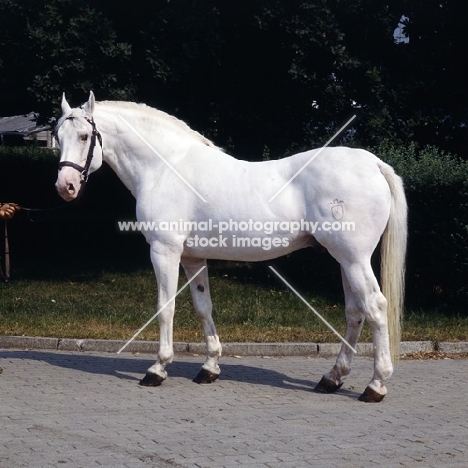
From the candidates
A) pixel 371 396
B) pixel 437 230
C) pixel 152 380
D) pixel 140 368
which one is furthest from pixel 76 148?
pixel 437 230

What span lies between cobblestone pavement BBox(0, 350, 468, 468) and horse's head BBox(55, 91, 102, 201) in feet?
5.77

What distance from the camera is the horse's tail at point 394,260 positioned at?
8148mm

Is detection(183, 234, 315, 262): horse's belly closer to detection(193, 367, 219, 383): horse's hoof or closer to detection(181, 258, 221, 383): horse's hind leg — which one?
detection(181, 258, 221, 383): horse's hind leg

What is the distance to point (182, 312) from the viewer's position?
40.8ft

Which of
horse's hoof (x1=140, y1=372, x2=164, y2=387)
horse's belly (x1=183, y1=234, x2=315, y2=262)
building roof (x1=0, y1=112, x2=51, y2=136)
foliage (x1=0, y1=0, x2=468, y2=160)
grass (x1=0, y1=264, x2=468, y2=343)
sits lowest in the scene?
horse's hoof (x1=140, y1=372, x2=164, y2=387)

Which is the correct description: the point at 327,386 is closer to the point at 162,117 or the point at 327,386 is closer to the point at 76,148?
the point at 162,117

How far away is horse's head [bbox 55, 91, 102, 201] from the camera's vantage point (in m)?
8.49

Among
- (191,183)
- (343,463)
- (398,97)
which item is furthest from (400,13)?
(343,463)

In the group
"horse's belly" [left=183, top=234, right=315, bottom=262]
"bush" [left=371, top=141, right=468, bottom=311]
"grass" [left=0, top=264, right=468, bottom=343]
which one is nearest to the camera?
"horse's belly" [left=183, top=234, right=315, bottom=262]

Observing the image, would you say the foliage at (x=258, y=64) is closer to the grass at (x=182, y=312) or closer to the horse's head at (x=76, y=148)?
the grass at (x=182, y=312)

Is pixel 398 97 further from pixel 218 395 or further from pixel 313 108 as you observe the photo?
pixel 218 395

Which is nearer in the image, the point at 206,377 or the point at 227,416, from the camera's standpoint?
the point at 227,416

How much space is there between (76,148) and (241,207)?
5.16ft

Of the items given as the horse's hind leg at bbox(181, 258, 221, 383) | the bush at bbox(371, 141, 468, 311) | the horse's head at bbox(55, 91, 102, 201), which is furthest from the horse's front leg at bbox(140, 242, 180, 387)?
the bush at bbox(371, 141, 468, 311)
